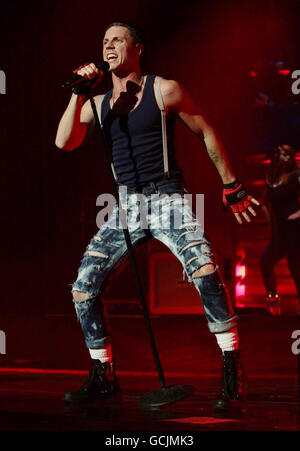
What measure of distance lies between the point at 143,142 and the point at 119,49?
0.52m

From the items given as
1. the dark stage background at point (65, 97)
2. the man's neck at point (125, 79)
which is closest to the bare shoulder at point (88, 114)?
the man's neck at point (125, 79)

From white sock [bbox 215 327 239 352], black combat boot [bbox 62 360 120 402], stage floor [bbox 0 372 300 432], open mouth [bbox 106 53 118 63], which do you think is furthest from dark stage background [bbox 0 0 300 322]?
white sock [bbox 215 327 239 352]

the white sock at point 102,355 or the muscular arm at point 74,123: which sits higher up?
the muscular arm at point 74,123

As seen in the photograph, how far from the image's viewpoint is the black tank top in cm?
391

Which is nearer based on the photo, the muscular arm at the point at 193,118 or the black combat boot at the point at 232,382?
the black combat boot at the point at 232,382

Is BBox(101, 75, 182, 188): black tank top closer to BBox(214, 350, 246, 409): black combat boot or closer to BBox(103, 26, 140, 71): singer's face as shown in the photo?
BBox(103, 26, 140, 71): singer's face

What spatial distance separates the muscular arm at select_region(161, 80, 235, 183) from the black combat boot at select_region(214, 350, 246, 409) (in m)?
0.93

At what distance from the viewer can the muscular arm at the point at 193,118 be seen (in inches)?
153

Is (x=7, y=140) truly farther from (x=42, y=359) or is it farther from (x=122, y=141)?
(x=122, y=141)

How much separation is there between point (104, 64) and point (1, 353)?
10.8 feet

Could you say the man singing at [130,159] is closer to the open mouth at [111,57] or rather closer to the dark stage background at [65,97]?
the open mouth at [111,57]

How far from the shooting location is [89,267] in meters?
3.91

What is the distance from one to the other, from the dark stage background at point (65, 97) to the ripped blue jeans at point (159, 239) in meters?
4.68
